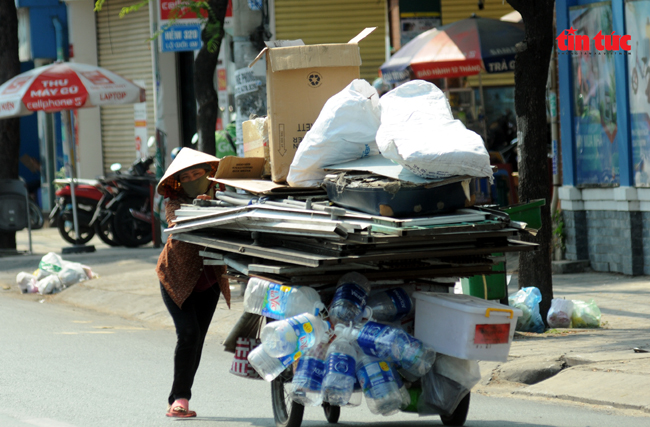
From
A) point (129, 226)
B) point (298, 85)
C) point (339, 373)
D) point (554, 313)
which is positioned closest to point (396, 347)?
point (339, 373)

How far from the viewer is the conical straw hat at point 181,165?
6148 mm

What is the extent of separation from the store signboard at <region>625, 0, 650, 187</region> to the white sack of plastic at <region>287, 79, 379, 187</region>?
20.2 feet

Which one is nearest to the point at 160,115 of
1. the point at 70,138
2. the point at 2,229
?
the point at 70,138

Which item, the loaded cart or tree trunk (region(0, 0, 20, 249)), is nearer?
the loaded cart

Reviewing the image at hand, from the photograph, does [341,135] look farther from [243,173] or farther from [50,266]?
[50,266]

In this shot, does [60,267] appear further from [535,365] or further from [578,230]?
[535,365]

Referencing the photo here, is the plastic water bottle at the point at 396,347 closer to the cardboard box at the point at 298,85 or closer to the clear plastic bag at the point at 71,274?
the cardboard box at the point at 298,85

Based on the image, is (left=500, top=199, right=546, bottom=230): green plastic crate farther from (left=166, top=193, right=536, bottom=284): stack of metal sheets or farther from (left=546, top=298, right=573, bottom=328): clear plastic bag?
(left=166, top=193, right=536, bottom=284): stack of metal sheets

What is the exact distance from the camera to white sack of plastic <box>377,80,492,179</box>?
475 cm

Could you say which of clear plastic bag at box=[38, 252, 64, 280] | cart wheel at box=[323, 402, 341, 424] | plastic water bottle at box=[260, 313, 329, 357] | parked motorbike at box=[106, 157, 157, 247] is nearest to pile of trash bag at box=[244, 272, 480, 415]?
plastic water bottle at box=[260, 313, 329, 357]

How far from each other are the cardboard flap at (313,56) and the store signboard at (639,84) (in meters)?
Result: 5.70

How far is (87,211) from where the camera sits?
15953 millimetres

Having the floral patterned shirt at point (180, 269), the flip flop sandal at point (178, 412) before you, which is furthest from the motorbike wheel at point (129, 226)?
the flip flop sandal at point (178, 412)

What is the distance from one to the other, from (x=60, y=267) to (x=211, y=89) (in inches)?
132
